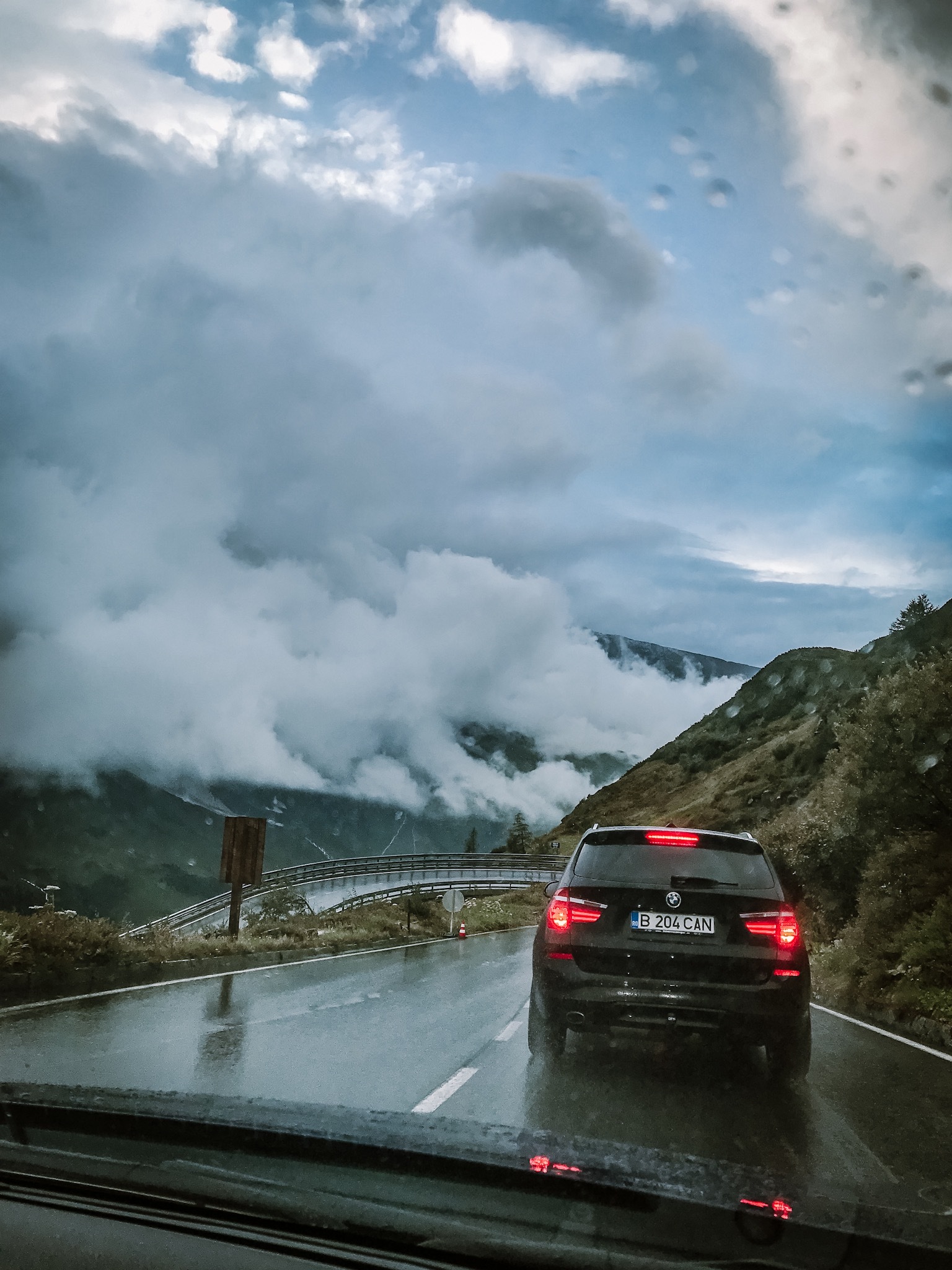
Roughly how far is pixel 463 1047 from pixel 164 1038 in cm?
258

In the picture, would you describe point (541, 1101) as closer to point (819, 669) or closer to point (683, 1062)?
point (683, 1062)

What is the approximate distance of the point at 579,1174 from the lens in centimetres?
239

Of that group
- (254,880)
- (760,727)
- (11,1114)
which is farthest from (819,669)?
(11,1114)

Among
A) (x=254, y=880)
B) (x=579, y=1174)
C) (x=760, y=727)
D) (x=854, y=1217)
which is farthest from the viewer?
(x=760, y=727)

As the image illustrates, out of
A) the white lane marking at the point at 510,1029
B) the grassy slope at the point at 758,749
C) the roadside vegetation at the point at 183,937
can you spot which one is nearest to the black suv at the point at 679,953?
the white lane marking at the point at 510,1029

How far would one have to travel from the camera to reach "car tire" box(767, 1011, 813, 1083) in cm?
595

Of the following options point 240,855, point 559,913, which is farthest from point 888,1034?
point 240,855

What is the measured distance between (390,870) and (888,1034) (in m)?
59.6

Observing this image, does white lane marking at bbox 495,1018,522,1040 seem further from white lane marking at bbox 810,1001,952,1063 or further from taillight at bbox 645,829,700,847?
white lane marking at bbox 810,1001,952,1063

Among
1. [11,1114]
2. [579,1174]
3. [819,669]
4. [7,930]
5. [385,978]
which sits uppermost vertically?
[819,669]

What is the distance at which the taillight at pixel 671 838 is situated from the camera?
654 cm

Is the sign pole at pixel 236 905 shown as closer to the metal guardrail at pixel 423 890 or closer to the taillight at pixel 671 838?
the taillight at pixel 671 838

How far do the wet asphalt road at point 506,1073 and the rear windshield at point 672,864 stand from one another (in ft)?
4.61

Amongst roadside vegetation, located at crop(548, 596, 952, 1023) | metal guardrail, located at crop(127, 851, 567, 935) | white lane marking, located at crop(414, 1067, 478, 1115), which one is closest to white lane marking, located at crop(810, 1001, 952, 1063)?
roadside vegetation, located at crop(548, 596, 952, 1023)
